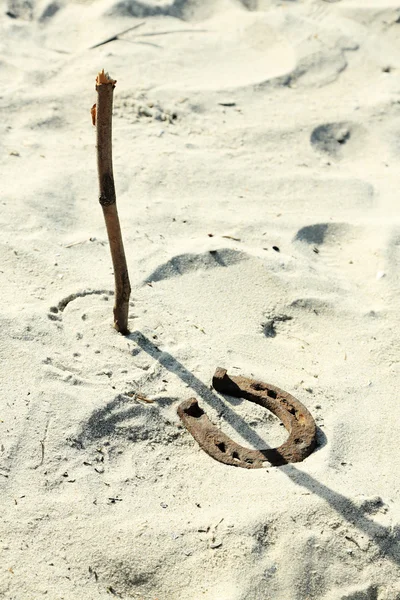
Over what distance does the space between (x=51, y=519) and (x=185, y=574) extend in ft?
1.27

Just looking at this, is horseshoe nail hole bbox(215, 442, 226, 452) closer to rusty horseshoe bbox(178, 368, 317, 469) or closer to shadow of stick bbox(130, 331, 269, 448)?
rusty horseshoe bbox(178, 368, 317, 469)

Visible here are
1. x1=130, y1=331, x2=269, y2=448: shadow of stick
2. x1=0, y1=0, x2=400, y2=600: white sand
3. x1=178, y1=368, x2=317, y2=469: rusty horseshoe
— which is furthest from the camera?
x1=130, y1=331, x2=269, y2=448: shadow of stick

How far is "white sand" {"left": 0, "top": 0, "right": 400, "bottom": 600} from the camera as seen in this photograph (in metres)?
2.04

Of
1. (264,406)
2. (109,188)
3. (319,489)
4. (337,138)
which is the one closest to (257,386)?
(264,406)

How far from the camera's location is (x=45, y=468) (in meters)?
2.16

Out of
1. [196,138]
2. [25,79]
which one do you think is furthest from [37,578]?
[25,79]

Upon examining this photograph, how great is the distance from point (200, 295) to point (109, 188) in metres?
0.70

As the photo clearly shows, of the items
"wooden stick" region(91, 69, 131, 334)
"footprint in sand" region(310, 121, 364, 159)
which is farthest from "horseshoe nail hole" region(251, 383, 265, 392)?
"footprint in sand" region(310, 121, 364, 159)

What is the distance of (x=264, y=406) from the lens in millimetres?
2461

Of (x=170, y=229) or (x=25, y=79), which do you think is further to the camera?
(x=25, y=79)

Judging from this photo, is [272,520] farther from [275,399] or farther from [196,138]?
[196,138]

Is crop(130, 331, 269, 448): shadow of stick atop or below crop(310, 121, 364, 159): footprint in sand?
below

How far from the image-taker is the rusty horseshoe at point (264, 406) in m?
2.29

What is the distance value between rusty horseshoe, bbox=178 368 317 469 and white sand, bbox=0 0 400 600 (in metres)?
0.04
